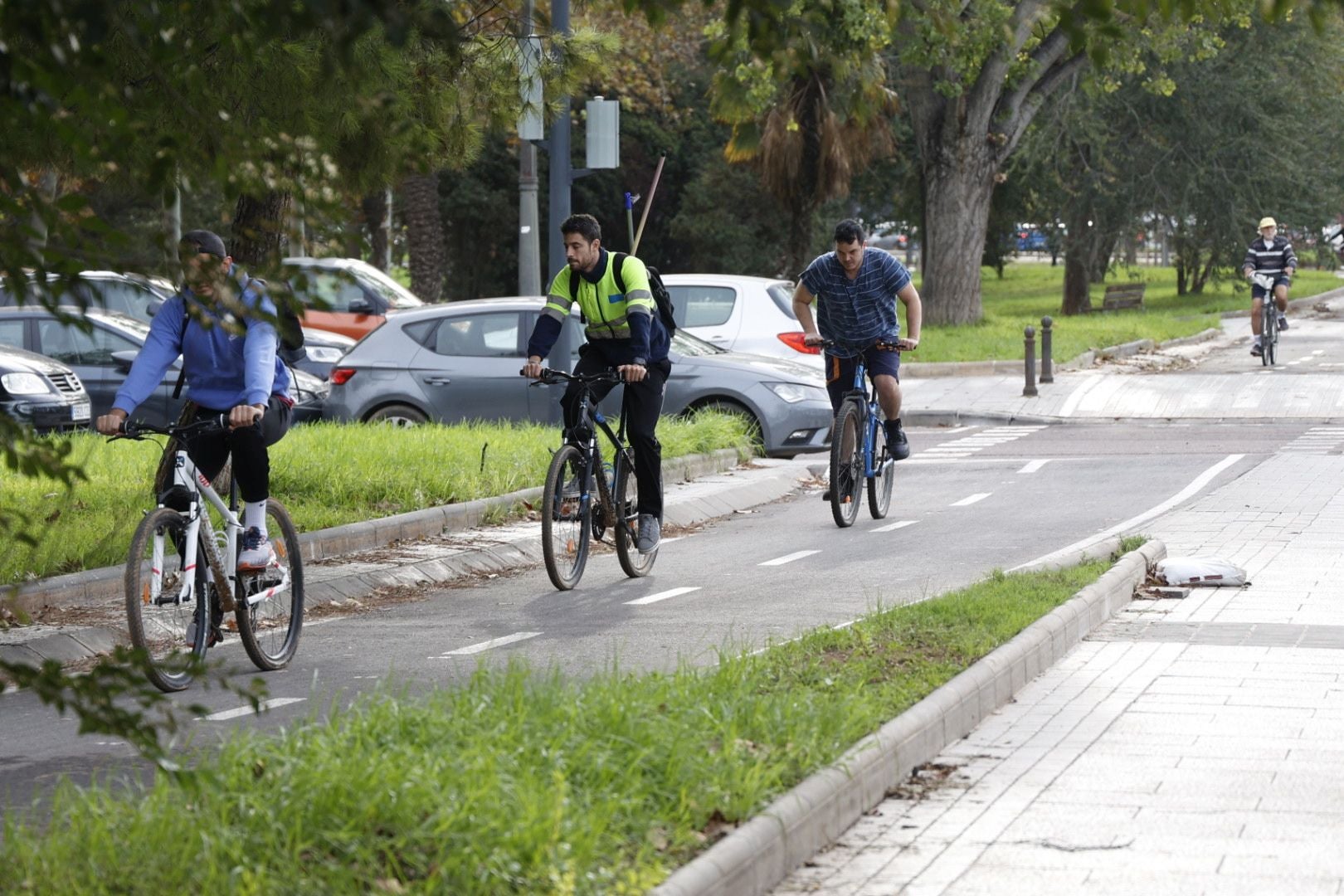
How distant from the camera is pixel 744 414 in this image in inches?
645

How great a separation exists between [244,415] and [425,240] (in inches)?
1213

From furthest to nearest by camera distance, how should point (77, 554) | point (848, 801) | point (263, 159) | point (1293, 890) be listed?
1. point (77, 554)
2. point (848, 801)
3. point (1293, 890)
4. point (263, 159)

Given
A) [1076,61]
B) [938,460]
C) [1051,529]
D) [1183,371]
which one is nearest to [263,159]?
[1051,529]

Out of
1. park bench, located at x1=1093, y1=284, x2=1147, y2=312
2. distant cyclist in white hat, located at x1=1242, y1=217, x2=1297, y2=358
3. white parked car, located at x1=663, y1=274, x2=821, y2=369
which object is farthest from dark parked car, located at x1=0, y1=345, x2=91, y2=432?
park bench, located at x1=1093, y1=284, x2=1147, y2=312

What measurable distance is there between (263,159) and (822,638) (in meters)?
3.76

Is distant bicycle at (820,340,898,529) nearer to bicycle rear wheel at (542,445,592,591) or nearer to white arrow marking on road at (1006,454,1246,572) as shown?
white arrow marking on road at (1006,454,1246,572)

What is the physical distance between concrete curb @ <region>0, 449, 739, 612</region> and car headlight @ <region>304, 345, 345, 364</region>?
812cm

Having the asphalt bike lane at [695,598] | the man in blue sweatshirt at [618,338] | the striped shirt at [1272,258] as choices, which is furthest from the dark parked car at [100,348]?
the striped shirt at [1272,258]

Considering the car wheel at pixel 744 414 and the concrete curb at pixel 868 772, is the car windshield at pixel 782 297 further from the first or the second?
the concrete curb at pixel 868 772

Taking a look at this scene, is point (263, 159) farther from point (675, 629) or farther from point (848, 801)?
point (675, 629)

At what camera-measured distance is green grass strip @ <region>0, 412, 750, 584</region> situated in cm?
999

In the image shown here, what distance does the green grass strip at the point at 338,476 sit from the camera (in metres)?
9.99

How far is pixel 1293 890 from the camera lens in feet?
15.5

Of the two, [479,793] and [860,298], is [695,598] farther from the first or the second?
[479,793]
